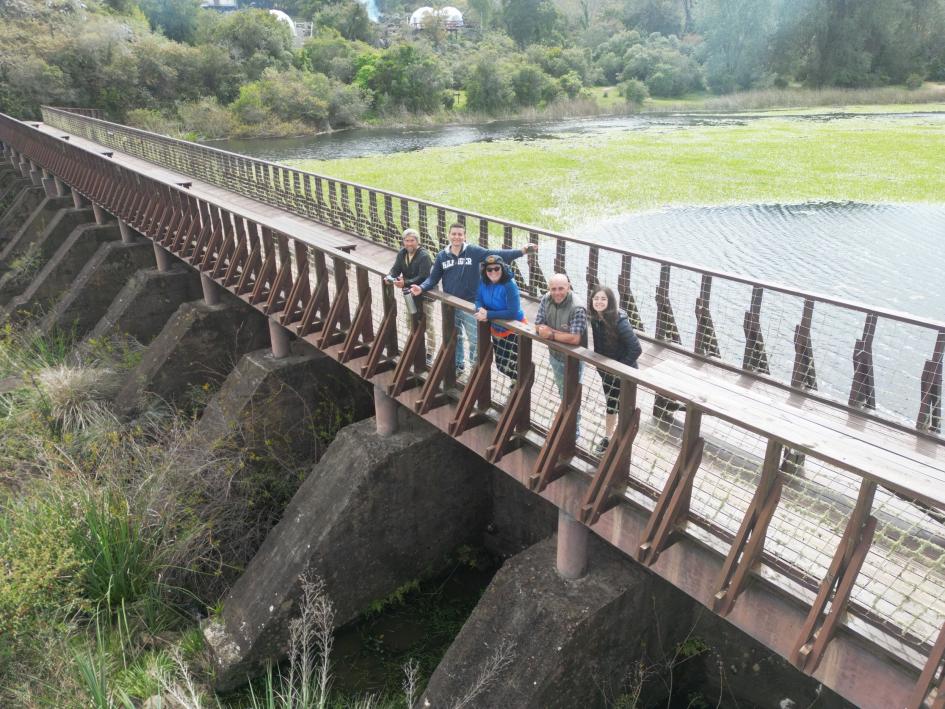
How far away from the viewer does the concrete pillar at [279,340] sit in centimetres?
962

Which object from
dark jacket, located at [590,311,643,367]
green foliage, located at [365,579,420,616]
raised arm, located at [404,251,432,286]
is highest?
raised arm, located at [404,251,432,286]

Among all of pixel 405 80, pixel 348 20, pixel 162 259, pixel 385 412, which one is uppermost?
pixel 348 20

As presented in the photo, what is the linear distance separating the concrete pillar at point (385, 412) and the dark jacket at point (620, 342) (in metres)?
2.96

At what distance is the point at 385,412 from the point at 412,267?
183 centimetres

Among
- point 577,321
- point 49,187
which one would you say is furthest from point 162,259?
point 49,187

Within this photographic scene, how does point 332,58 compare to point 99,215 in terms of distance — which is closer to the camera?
point 99,215

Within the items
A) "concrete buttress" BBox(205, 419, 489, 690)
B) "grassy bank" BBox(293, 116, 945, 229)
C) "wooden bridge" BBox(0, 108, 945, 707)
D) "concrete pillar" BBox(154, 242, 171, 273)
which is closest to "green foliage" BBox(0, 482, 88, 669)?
"concrete buttress" BBox(205, 419, 489, 690)

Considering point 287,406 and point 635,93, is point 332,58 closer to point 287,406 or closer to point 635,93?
point 635,93

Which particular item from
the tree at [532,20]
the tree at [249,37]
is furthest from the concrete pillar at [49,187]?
the tree at [532,20]

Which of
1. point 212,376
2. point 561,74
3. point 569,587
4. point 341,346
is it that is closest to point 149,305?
point 212,376

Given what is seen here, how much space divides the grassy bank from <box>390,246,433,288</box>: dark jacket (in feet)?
43.7

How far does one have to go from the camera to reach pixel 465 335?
660 cm

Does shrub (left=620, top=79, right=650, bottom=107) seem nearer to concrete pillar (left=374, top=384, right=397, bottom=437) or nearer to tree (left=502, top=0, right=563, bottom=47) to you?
tree (left=502, top=0, right=563, bottom=47)

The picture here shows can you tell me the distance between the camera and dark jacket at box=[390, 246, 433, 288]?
21.6 feet
